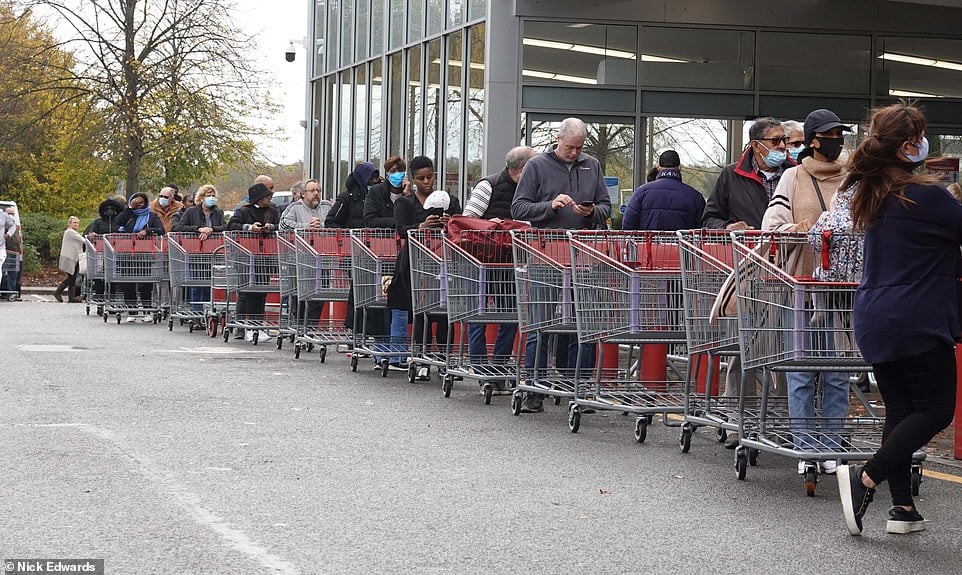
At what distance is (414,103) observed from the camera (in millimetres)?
27109

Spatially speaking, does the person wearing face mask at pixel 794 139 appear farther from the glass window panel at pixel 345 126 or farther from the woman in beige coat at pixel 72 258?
the woman in beige coat at pixel 72 258

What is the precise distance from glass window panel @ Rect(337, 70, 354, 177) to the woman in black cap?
12197 mm

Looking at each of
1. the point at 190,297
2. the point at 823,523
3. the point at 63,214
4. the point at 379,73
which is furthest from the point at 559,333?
the point at 63,214

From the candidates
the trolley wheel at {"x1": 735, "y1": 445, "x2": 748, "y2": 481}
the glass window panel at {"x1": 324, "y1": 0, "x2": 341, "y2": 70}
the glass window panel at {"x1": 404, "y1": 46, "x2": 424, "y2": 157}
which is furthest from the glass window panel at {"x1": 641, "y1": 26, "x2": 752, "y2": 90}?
the trolley wheel at {"x1": 735, "y1": 445, "x2": 748, "y2": 481}

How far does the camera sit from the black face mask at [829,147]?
8523mm

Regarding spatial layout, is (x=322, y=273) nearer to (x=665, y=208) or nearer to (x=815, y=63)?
(x=665, y=208)

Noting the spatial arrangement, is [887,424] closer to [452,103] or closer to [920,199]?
[920,199]

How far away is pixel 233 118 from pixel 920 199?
37.7 meters

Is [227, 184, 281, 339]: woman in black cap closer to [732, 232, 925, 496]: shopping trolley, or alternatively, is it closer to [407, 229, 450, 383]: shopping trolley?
[407, 229, 450, 383]: shopping trolley

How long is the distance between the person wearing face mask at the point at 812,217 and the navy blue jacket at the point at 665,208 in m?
2.45

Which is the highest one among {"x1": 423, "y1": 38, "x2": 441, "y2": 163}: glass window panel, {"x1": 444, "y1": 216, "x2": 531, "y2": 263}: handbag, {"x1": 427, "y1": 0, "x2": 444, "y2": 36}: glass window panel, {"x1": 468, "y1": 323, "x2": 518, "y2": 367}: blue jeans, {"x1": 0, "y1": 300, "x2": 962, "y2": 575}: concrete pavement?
{"x1": 427, "y1": 0, "x2": 444, "y2": 36}: glass window panel

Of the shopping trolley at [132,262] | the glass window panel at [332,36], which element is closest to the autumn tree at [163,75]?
the glass window panel at [332,36]

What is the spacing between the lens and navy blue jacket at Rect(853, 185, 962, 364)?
6473 mm

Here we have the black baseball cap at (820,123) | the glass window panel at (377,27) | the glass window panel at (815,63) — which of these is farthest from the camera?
Answer: the glass window panel at (377,27)
